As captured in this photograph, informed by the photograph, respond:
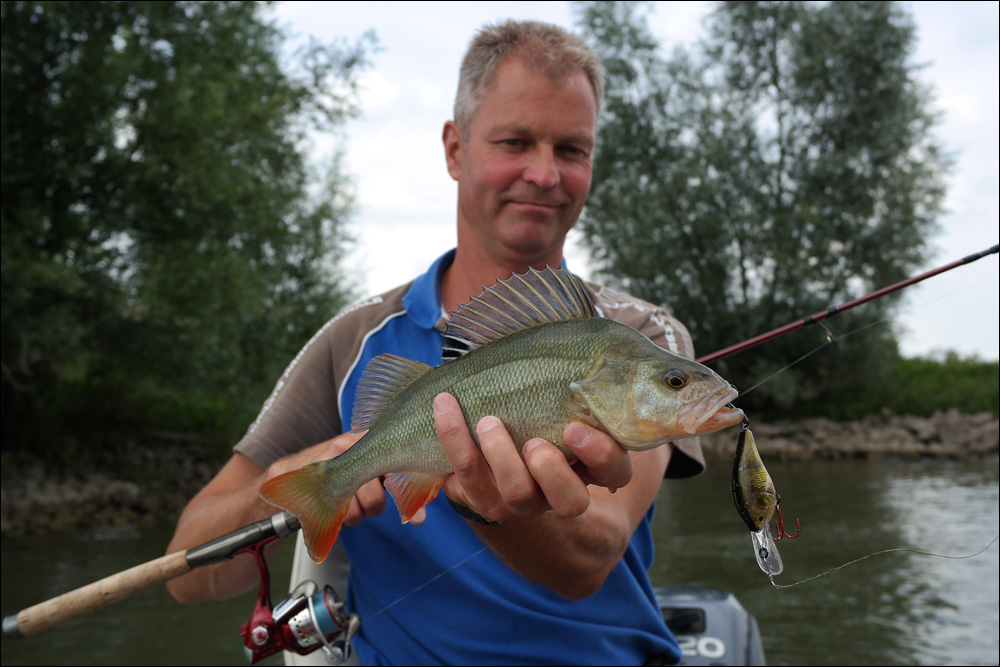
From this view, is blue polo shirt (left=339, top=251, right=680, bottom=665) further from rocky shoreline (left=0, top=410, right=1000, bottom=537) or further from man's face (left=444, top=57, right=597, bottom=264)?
rocky shoreline (left=0, top=410, right=1000, bottom=537)

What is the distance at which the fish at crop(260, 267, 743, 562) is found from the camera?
1754mm

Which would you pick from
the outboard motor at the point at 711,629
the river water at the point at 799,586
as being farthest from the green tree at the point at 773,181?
the outboard motor at the point at 711,629

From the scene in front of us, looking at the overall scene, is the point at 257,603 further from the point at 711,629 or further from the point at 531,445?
the point at 711,629

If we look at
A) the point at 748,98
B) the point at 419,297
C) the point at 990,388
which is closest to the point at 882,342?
the point at 990,388

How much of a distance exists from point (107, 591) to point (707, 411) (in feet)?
7.33

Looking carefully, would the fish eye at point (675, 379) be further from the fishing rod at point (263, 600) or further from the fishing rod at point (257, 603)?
the fishing rod at point (257, 603)

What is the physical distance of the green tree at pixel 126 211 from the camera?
1158cm

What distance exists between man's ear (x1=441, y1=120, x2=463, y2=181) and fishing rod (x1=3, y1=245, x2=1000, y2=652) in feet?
4.37

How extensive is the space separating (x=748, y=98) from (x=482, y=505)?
75.2ft

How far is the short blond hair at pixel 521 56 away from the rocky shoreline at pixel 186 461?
11.4 metres

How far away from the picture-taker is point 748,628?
411 centimetres

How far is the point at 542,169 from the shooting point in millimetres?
2988

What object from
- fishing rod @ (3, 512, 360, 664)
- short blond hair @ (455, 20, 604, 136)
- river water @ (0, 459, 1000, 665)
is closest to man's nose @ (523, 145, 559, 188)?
short blond hair @ (455, 20, 604, 136)

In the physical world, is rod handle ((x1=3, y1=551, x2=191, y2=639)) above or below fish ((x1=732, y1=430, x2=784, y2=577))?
below
